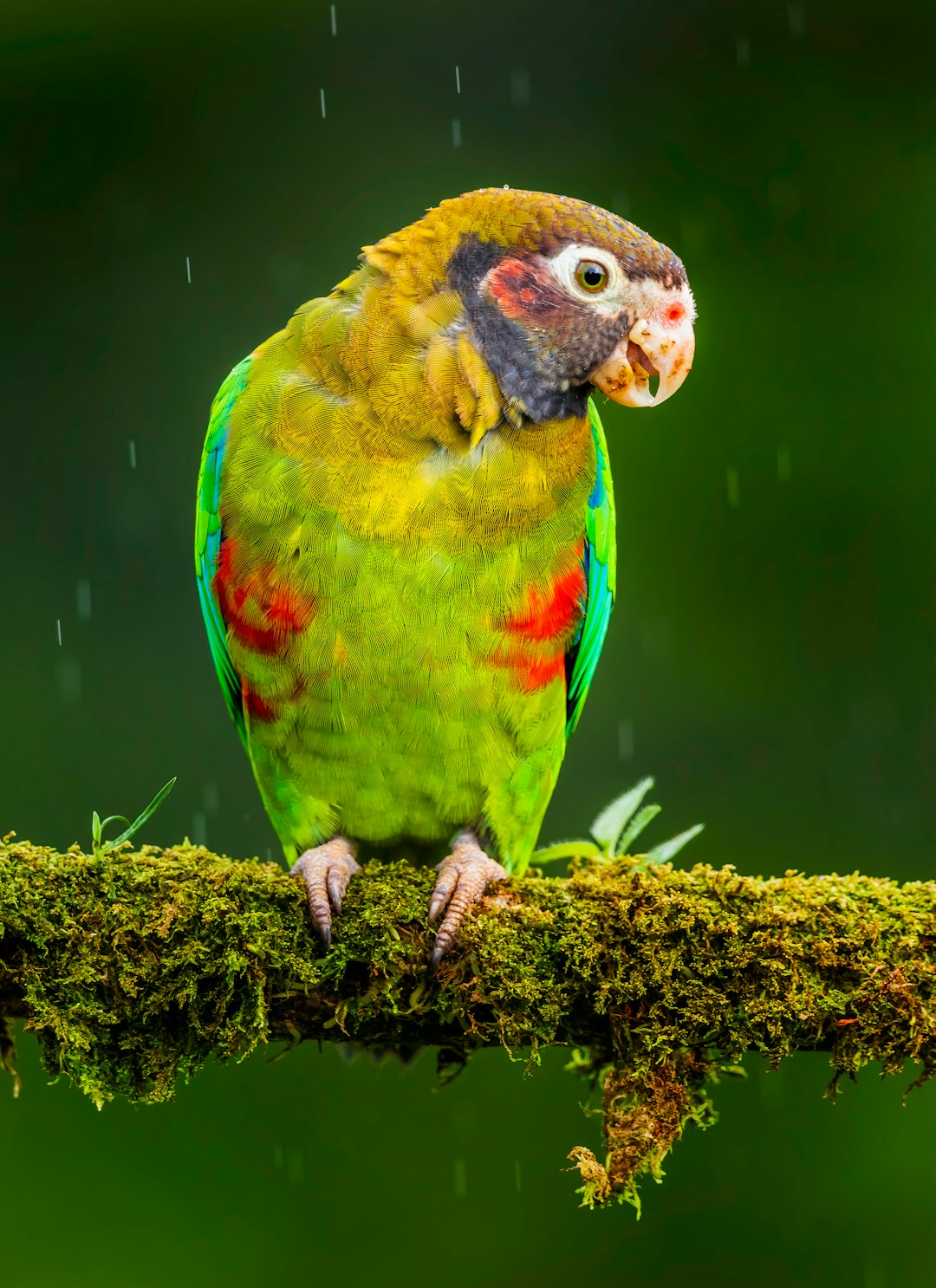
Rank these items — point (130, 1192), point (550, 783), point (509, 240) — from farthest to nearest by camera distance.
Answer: point (130, 1192), point (550, 783), point (509, 240)

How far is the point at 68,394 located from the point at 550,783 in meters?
3.10

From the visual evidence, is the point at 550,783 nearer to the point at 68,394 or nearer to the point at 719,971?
the point at 719,971

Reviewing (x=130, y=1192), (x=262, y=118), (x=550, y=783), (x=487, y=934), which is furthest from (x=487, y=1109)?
(x=262, y=118)

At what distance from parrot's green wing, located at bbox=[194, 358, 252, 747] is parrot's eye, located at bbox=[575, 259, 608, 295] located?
76 centimetres

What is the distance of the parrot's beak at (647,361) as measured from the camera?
8.44 ft

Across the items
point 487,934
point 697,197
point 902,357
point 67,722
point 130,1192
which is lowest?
point 130,1192

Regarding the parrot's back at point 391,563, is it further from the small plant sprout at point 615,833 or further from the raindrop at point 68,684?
the raindrop at point 68,684

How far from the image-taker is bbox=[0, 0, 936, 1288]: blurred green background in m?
4.36

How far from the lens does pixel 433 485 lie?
256 centimetres

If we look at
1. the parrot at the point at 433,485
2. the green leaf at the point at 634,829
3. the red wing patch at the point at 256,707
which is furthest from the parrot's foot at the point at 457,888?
the red wing patch at the point at 256,707

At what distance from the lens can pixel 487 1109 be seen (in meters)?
4.43

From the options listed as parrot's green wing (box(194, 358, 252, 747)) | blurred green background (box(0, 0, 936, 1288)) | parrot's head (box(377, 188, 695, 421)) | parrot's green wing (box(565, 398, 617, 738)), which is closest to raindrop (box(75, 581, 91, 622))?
blurred green background (box(0, 0, 936, 1288))

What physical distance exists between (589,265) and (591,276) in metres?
0.02

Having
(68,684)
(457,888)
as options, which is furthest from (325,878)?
(68,684)
